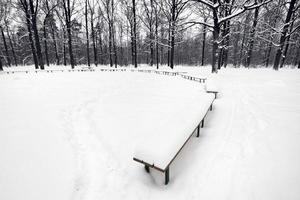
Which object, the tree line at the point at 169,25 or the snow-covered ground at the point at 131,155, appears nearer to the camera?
the snow-covered ground at the point at 131,155

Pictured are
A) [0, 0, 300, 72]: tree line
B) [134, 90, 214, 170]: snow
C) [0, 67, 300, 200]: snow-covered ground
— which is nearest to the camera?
[0, 67, 300, 200]: snow-covered ground

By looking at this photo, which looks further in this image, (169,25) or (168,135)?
(169,25)

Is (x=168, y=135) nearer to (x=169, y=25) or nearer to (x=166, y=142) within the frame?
(x=166, y=142)

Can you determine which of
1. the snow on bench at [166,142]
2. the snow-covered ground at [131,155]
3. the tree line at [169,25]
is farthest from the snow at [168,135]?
the tree line at [169,25]

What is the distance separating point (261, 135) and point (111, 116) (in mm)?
4922

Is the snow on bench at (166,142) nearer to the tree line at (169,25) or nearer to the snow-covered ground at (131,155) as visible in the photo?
the snow-covered ground at (131,155)

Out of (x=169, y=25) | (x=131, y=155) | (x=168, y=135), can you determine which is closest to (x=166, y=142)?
(x=168, y=135)

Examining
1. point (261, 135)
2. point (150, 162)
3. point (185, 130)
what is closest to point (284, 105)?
point (261, 135)

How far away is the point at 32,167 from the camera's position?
3.25m

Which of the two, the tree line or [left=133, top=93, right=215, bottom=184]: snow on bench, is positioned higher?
the tree line

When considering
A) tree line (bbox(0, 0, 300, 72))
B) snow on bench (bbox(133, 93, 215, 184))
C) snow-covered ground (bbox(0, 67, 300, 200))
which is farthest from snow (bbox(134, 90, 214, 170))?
tree line (bbox(0, 0, 300, 72))

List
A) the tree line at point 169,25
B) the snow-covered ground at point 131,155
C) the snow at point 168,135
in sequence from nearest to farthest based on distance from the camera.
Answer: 1. the snow-covered ground at point 131,155
2. the snow at point 168,135
3. the tree line at point 169,25

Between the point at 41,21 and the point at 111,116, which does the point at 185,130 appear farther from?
the point at 41,21

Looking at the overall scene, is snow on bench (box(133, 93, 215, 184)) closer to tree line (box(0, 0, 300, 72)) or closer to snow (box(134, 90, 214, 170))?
snow (box(134, 90, 214, 170))
